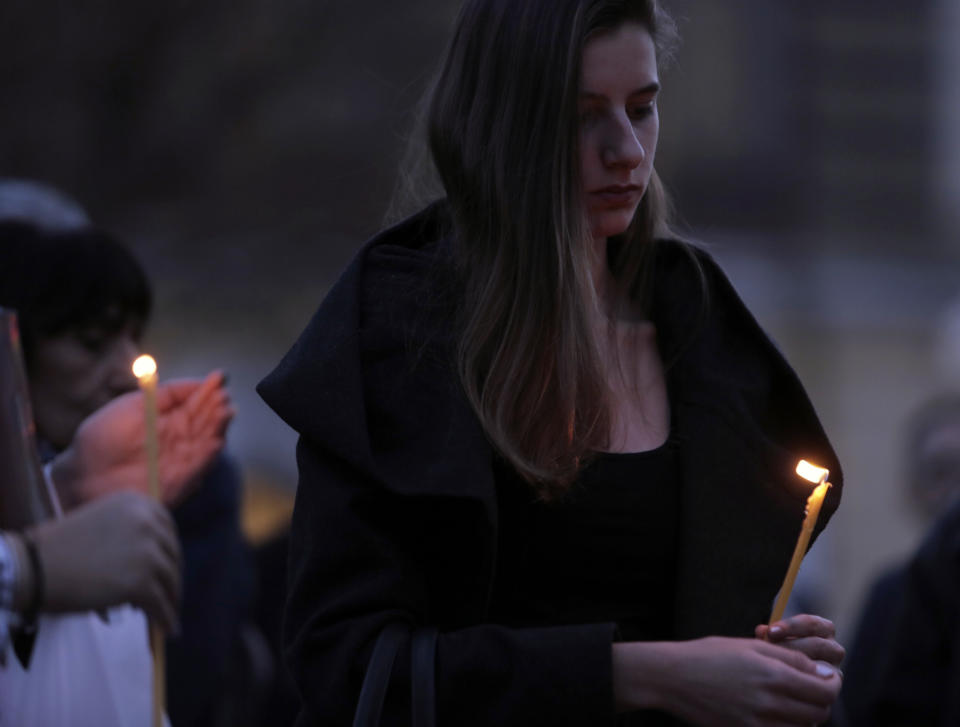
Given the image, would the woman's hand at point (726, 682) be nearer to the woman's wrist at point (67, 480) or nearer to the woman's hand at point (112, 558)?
the woman's hand at point (112, 558)

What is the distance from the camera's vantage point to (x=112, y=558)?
91.1 inches

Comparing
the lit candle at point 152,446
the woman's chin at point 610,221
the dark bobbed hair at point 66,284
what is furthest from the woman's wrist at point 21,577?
the dark bobbed hair at point 66,284

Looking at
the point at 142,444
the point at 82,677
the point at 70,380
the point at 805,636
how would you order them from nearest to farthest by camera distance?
the point at 805,636 → the point at 82,677 → the point at 142,444 → the point at 70,380

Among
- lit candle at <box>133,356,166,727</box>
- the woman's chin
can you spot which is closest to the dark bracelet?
lit candle at <box>133,356,166,727</box>

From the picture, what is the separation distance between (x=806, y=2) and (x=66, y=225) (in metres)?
16.1

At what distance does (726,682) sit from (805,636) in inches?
6.4

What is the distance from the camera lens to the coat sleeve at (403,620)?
2191mm

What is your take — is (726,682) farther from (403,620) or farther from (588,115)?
(588,115)

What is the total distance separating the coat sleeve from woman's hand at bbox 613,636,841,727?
5 cm

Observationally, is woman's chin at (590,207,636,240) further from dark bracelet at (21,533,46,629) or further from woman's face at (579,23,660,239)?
dark bracelet at (21,533,46,629)

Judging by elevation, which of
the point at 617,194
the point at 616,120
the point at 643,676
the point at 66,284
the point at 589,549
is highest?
the point at 616,120

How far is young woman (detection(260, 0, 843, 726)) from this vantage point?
220 centimetres

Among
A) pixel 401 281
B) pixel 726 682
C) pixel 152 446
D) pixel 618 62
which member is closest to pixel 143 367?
pixel 152 446

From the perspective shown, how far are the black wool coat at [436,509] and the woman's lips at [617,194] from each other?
0.88ft
